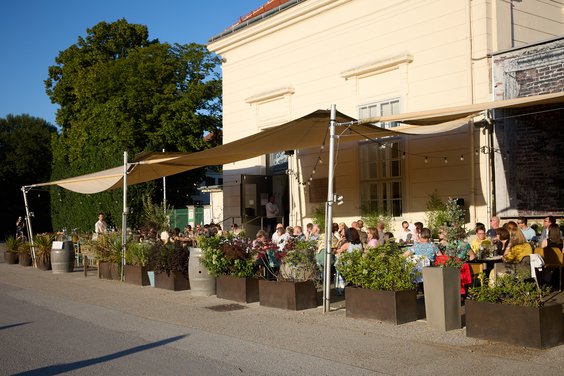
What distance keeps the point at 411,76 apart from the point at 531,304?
8.50 meters

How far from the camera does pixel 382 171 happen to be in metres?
15.3

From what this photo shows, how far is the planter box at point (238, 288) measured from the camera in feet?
34.9

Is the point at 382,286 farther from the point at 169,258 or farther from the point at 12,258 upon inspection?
the point at 12,258

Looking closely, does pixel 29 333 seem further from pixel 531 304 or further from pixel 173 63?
pixel 173 63

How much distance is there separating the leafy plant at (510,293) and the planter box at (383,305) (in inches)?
46.8

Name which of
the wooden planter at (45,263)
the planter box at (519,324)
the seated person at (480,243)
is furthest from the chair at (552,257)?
the wooden planter at (45,263)

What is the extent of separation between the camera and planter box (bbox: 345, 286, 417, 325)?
8.30 meters

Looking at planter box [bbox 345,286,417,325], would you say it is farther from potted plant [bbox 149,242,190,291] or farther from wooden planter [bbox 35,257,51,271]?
wooden planter [bbox 35,257,51,271]

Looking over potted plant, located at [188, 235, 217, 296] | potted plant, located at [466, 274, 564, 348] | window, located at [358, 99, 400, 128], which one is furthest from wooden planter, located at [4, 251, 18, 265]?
potted plant, located at [466, 274, 564, 348]

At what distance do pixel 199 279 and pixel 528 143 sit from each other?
22.4 ft

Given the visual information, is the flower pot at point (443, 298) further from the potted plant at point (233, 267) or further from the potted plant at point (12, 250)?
the potted plant at point (12, 250)

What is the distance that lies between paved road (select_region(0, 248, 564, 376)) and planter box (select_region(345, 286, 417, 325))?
14cm

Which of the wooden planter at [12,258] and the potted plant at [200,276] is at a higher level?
the potted plant at [200,276]

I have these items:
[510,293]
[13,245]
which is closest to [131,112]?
[13,245]
